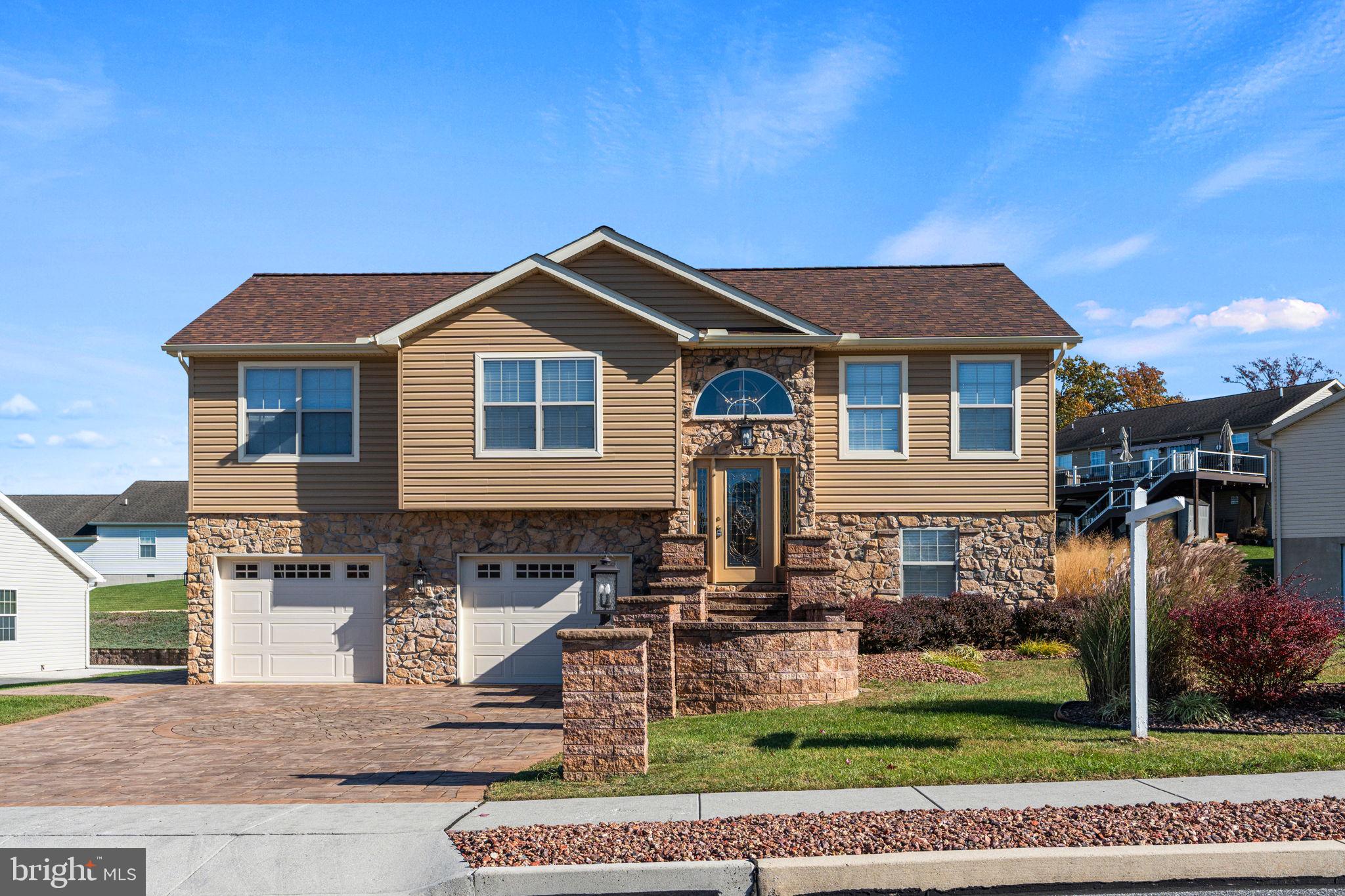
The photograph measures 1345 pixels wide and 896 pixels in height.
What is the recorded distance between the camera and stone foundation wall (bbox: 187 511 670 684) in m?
16.3

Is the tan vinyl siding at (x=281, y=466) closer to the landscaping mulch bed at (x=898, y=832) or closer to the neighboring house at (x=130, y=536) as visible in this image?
the landscaping mulch bed at (x=898, y=832)

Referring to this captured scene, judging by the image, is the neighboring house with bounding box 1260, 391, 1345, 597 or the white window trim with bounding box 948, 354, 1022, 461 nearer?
the white window trim with bounding box 948, 354, 1022, 461

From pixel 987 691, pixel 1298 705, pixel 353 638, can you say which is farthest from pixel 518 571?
pixel 1298 705

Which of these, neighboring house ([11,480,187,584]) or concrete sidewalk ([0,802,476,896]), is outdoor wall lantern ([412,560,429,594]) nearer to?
concrete sidewalk ([0,802,476,896])

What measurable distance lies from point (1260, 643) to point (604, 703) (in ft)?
19.7

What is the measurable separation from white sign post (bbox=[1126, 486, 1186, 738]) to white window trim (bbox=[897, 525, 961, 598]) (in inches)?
304

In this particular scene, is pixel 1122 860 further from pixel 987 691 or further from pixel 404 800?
pixel 987 691

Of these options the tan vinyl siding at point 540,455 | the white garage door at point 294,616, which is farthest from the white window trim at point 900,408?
the white garage door at point 294,616

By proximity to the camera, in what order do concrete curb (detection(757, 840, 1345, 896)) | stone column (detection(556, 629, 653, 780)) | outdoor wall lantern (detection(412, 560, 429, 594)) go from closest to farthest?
concrete curb (detection(757, 840, 1345, 896))
stone column (detection(556, 629, 653, 780))
outdoor wall lantern (detection(412, 560, 429, 594))

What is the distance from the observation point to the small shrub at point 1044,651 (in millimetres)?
15594

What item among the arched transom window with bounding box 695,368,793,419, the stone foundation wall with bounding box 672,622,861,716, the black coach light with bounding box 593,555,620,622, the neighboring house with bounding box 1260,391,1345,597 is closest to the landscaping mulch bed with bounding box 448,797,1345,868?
the stone foundation wall with bounding box 672,622,861,716

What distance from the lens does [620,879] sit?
585cm

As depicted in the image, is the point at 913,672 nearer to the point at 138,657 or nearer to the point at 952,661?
the point at 952,661

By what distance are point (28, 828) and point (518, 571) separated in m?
9.57
